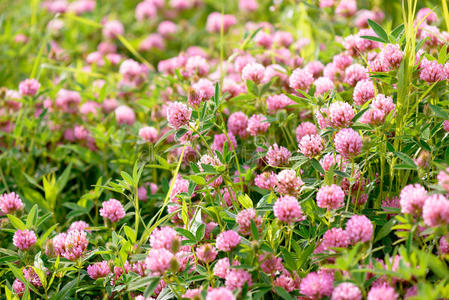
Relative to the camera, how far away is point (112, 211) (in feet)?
5.86

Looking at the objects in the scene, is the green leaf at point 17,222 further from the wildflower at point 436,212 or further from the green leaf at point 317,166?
the wildflower at point 436,212

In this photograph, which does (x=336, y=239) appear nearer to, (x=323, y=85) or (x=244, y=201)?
(x=244, y=201)

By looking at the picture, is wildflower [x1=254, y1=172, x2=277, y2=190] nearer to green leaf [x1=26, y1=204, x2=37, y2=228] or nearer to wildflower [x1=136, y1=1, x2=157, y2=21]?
green leaf [x1=26, y1=204, x2=37, y2=228]

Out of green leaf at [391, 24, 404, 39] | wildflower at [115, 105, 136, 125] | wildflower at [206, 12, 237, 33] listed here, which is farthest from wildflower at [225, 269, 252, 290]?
wildflower at [206, 12, 237, 33]

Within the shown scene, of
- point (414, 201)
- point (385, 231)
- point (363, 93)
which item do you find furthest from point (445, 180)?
point (363, 93)

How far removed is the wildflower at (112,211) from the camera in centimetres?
178

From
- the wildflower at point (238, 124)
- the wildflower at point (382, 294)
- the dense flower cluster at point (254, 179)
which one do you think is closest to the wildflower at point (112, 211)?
the dense flower cluster at point (254, 179)

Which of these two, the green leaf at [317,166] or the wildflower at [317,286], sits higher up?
the green leaf at [317,166]

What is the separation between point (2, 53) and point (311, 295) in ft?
8.80

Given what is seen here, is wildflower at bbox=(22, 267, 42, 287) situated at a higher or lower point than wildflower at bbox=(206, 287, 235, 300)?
lower

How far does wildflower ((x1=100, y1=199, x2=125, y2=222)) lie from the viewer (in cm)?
178

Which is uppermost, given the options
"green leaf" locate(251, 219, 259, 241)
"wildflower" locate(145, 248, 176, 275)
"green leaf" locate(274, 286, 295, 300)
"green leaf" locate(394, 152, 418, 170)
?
"green leaf" locate(394, 152, 418, 170)

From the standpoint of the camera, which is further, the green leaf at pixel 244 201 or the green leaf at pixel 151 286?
the green leaf at pixel 244 201

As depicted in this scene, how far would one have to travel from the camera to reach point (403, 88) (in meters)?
1.56
